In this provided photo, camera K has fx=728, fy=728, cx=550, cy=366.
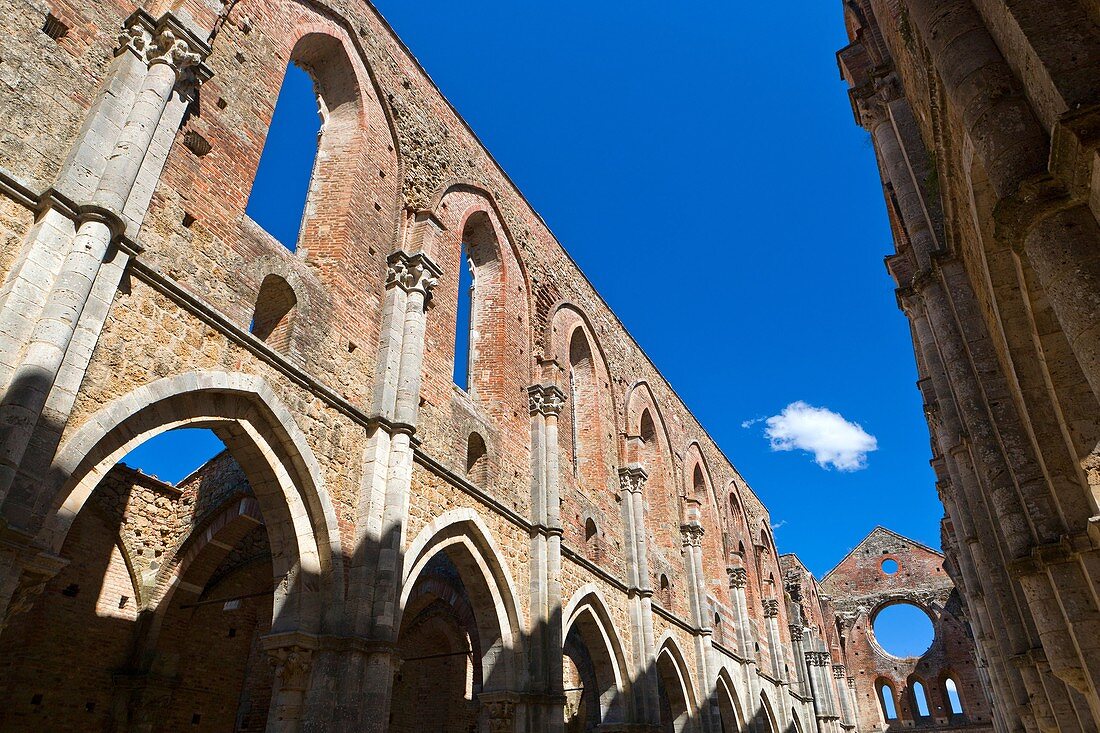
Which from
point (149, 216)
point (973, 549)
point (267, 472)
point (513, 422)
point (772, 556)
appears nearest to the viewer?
point (149, 216)

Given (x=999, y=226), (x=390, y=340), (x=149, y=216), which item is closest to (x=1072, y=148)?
(x=999, y=226)

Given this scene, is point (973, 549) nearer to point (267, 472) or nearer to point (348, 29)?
point (267, 472)

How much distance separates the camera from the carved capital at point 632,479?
17.0 m

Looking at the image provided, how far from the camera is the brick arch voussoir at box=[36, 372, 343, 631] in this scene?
22.0 ft

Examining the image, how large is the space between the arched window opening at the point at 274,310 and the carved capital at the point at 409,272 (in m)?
1.93

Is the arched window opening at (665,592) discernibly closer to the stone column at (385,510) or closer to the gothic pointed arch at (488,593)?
the gothic pointed arch at (488,593)

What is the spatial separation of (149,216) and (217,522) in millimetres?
6199

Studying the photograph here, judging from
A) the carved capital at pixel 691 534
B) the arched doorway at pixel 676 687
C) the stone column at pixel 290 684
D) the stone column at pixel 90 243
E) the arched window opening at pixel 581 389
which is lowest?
the stone column at pixel 290 684

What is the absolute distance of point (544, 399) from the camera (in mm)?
13703

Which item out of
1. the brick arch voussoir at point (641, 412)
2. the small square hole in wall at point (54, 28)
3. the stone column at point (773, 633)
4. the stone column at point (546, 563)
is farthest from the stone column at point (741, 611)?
the small square hole in wall at point (54, 28)

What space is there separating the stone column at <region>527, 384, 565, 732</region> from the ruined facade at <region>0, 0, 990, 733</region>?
0.04m

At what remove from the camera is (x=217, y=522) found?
37.9 ft

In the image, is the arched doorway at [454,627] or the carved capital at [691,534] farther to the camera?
the carved capital at [691,534]

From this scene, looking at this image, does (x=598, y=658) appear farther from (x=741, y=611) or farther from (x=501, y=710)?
(x=741, y=611)
